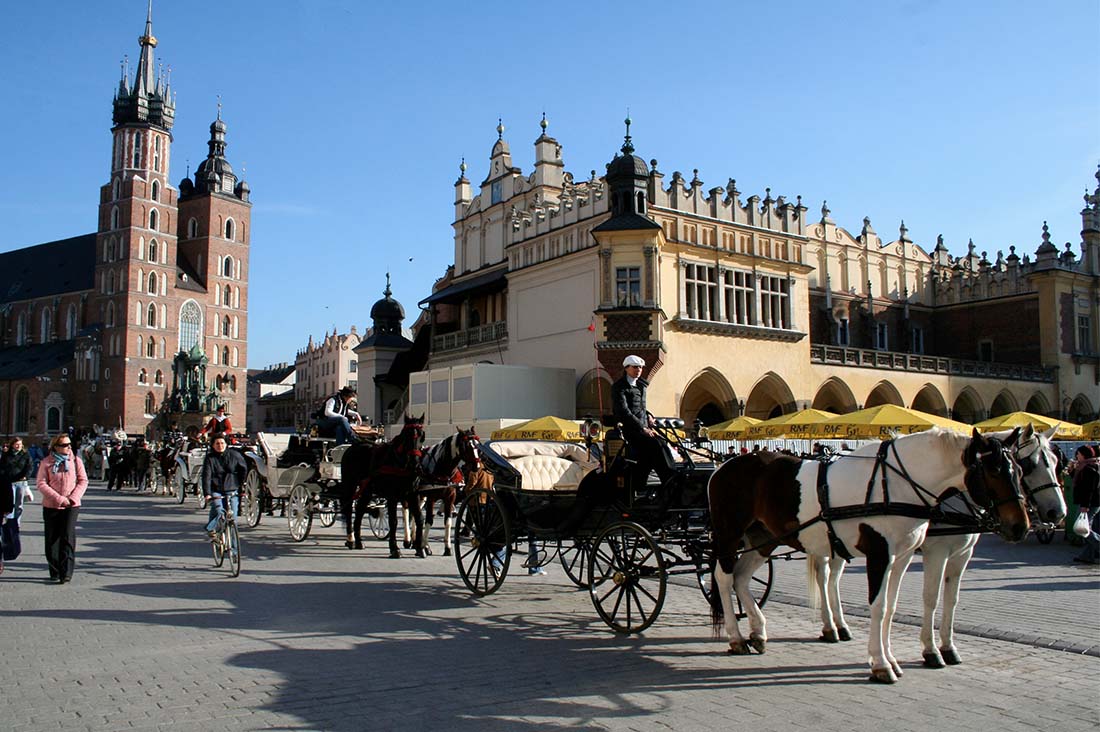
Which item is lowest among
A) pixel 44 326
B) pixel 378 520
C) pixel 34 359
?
pixel 378 520

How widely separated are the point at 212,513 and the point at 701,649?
7282mm

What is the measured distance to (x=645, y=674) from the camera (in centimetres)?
650

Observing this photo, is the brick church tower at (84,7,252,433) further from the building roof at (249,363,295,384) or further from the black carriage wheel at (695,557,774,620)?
the black carriage wheel at (695,557,774,620)

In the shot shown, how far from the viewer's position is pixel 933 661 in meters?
6.67

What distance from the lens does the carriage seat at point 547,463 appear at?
35.1 feet

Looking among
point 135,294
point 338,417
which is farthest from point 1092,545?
point 135,294

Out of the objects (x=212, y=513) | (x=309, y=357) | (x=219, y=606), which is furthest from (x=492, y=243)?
(x=309, y=357)

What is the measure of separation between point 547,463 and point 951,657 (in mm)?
5470

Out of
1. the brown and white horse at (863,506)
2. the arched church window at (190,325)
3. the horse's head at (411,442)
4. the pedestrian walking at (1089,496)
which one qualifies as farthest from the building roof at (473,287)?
the arched church window at (190,325)

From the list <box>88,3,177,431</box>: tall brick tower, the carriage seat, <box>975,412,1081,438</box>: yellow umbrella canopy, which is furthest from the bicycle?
<box>88,3,177,431</box>: tall brick tower

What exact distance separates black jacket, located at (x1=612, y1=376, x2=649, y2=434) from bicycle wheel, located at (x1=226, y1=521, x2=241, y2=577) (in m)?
5.57

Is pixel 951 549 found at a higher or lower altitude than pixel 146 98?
lower

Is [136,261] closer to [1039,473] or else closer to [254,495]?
[254,495]

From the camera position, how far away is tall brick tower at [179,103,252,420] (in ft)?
311
